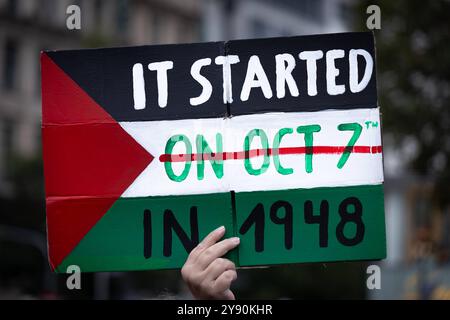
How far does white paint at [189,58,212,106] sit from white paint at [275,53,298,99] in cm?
30

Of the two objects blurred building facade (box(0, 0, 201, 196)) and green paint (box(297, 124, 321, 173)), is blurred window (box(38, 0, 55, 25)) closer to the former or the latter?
blurred building facade (box(0, 0, 201, 196))

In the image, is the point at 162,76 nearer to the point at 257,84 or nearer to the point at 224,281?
the point at 257,84

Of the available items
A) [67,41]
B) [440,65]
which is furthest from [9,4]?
[440,65]

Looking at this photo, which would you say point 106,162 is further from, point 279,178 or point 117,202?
point 279,178

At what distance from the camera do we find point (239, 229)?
4.62 m

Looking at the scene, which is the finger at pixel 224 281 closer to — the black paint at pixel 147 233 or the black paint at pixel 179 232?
the black paint at pixel 179 232

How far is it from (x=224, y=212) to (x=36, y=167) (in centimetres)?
3768

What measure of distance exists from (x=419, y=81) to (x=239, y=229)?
11702 millimetres

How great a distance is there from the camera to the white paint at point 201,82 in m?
4.77

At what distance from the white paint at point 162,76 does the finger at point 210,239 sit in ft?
2.03

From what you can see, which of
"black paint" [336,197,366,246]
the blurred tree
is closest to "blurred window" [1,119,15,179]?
the blurred tree

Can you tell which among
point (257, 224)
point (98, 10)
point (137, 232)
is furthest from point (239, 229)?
point (98, 10)
